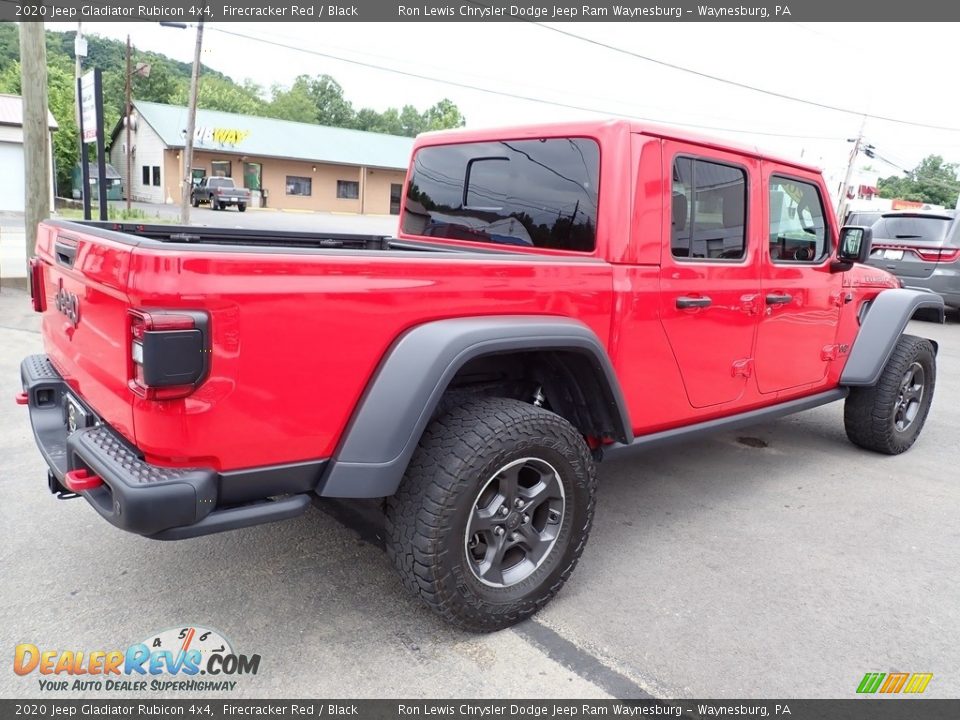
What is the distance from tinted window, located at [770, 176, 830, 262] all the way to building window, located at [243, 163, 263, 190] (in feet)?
141

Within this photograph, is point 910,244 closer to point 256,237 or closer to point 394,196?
point 256,237

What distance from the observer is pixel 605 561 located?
3.39m

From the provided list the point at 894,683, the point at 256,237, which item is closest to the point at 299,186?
the point at 256,237

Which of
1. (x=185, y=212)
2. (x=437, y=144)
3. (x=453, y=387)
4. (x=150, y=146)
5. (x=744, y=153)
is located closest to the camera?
(x=453, y=387)

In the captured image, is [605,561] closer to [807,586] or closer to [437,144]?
[807,586]

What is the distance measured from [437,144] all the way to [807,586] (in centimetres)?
297

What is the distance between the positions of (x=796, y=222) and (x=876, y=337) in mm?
1177

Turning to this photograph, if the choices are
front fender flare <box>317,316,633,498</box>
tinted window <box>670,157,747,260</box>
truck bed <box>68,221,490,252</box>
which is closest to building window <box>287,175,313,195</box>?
truck bed <box>68,221,490,252</box>

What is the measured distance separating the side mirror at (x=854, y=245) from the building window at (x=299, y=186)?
44.5m

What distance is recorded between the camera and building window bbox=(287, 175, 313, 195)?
45.2 metres

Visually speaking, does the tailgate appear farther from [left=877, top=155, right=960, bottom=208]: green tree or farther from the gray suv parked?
[left=877, top=155, right=960, bottom=208]: green tree

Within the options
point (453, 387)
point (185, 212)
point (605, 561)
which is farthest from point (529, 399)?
point (185, 212)

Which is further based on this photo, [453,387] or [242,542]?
[242,542]

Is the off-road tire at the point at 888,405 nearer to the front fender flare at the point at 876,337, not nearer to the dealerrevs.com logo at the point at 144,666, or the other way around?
the front fender flare at the point at 876,337
